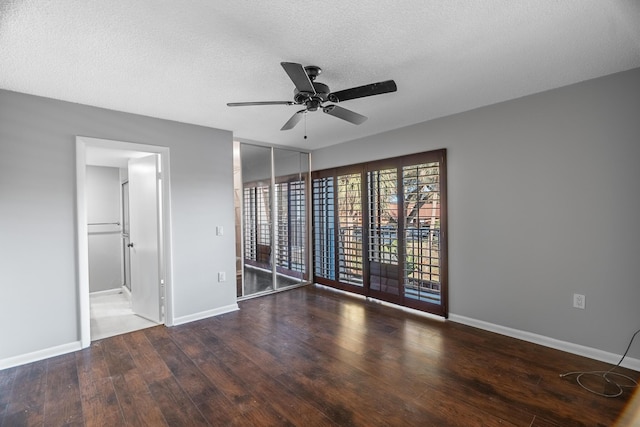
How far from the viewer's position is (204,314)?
3760mm

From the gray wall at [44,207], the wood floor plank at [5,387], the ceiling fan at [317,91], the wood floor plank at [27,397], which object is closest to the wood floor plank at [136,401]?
the wood floor plank at [27,397]

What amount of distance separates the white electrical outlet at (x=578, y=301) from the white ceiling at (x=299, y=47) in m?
1.97

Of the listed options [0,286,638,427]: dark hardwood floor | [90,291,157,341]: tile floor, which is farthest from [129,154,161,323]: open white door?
[0,286,638,427]: dark hardwood floor

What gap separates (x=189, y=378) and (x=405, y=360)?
1856 mm

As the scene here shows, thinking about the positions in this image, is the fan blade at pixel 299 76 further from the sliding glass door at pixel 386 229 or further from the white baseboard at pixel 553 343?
the white baseboard at pixel 553 343

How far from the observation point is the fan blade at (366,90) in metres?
2.06

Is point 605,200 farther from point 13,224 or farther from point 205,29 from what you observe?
point 13,224

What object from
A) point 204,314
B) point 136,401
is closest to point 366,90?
point 136,401

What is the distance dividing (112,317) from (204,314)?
123 cm

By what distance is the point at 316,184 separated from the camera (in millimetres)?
5277

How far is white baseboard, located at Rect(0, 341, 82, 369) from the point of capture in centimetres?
258

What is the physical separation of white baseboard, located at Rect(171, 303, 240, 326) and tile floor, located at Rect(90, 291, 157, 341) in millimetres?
302

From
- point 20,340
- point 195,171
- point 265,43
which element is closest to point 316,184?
point 195,171

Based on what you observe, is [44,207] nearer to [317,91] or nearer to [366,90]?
[317,91]
